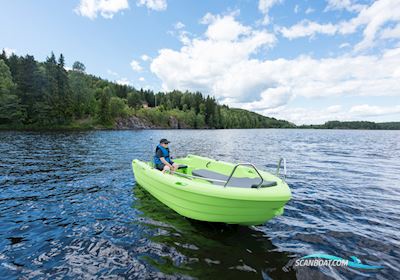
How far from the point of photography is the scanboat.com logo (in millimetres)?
4785

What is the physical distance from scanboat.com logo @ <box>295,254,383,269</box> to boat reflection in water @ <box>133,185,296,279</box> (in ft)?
1.10

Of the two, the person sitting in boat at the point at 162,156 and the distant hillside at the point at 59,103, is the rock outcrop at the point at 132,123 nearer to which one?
the distant hillside at the point at 59,103

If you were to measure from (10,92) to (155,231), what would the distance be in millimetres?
63014

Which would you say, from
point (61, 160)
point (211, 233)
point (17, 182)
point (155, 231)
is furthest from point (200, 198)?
point (61, 160)

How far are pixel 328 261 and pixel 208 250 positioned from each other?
2.59 meters

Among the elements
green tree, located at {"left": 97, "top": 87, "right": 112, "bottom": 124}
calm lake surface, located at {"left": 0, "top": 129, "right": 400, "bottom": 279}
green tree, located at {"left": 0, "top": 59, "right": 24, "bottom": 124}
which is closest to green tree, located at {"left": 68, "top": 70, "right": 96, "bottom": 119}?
green tree, located at {"left": 97, "top": 87, "right": 112, "bottom": 124}

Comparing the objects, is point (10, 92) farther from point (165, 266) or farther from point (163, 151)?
point (165, 266)

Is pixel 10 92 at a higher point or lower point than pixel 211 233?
higher

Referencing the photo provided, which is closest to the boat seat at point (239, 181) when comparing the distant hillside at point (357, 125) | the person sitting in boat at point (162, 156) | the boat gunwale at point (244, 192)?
the boat gunwale at point (244, 192)

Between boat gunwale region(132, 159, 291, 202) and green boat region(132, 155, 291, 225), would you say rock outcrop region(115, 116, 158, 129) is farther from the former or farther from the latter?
boat gunwale region(132, 159, 291, 202)

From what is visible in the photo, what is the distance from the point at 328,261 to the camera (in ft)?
16.2

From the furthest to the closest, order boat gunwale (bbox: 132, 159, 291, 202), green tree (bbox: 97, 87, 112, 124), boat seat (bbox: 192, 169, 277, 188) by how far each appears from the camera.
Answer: green tree (bbox: 97, 87, 112, 124), boat seat (bbox: 192, 169, 277, 188), boat gunwale (bbox: 132, 159, 291, 202)

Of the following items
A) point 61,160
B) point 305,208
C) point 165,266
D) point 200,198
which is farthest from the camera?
point 61,160

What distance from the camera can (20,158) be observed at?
628 inches
